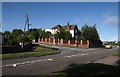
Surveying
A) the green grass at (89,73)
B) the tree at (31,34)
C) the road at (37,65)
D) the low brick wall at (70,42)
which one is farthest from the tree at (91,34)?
the green grass at (89,73)

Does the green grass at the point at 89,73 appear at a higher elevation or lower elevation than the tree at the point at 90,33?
lower

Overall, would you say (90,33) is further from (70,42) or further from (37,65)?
(37,65)

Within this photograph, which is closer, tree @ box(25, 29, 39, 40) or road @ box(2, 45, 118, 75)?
road @ box(2, 45, 118, 75)

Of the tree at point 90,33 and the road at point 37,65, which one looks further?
the tree at point 90,33

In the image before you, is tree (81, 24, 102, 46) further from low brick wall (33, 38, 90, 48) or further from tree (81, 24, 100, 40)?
low brick wall (33, 38, 90, 48)

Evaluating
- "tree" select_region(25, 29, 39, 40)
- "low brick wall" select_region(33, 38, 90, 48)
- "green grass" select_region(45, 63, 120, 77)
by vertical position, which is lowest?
"green grass" select_region(45, 63, 120, 77)

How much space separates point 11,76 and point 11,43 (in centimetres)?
3349

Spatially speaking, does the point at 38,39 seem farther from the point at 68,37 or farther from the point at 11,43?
the point at 11,43

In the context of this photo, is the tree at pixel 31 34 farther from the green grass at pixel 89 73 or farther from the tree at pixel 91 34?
the green grass at pixel 89 73

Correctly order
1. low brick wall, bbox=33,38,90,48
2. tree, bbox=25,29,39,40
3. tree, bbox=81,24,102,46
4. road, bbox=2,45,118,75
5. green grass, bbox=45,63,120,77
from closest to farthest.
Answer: green grass, bbox=45,63,120,77 → road, bbox=2,45,118,75 → tree, bbox=25,29,39,40 → low brick wall, bbox=33,38,90,48 → tree, bbox=81,24,102,46

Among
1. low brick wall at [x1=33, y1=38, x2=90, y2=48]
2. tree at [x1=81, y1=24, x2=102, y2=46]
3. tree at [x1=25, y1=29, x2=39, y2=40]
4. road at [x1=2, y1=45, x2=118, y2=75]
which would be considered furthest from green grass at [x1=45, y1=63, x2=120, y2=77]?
tree at [x1=81, y1=24, x2=102, y2=46]

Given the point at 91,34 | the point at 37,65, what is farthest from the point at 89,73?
the point at 91,34

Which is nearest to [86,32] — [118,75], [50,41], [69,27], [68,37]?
[68,37]

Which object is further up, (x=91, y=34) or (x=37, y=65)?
(x=91, y=34)
